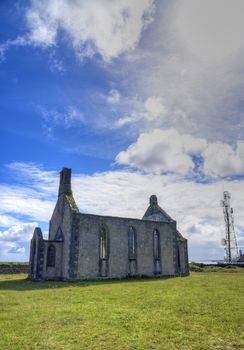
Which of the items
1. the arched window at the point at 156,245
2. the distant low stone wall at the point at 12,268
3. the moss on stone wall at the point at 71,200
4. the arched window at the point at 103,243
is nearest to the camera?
the arched window at the point at 103,243

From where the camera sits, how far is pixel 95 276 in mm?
28328

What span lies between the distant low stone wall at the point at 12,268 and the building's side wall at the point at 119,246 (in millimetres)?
14735

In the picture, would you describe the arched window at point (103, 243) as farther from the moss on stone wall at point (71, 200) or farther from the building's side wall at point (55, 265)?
the building's side wall at point (55, 265)

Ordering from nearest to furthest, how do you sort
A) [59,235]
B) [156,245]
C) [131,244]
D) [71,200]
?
[71,200] → [59,235] → [131,244] → [156,245]

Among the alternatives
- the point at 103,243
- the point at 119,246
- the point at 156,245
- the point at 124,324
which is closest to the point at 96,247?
the point at 103,243

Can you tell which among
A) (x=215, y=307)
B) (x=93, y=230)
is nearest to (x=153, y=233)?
(x=93, y=230)

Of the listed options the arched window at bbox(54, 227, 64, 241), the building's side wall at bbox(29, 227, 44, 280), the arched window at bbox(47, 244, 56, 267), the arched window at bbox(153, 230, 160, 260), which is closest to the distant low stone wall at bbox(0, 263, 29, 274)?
the building's side wall at bbox(29, 227, 44, 280)

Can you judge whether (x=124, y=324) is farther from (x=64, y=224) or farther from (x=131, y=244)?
(x=131, y=244)

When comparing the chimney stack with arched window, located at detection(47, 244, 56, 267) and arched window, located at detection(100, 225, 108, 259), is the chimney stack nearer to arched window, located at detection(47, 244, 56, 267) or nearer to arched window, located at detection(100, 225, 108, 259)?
arched window, located at detection(100, 225, 108, 259)

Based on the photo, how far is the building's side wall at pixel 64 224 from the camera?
28.2 meters

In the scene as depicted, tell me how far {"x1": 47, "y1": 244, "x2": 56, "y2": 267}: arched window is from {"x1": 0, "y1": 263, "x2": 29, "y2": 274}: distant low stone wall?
1131cm

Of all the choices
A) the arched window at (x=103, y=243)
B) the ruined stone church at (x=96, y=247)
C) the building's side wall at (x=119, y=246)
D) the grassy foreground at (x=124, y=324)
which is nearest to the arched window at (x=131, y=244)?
the ruined stone church at (x=96, y=247)

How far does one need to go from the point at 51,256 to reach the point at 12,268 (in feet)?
40.0

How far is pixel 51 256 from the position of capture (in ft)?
96.5
